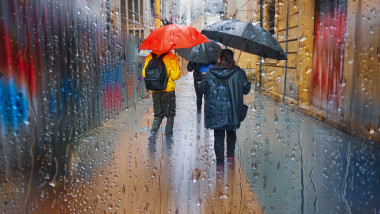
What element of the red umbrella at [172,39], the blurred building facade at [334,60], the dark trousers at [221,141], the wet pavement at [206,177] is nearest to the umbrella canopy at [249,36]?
the blurred building facade at [334,60]

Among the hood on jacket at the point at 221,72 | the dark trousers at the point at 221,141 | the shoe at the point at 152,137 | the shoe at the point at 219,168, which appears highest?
the hood on jacket at the point at 221,72

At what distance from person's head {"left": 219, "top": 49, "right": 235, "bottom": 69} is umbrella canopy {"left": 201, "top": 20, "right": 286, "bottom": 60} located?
7.5 inches

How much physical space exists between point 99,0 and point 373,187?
5.36 m

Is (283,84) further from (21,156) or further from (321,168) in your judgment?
(21,156)

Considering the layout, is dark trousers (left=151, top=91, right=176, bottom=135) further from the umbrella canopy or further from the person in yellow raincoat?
the umbrella canopy

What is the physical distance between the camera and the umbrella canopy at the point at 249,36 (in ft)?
12.1

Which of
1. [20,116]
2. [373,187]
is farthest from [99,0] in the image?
[373,187]

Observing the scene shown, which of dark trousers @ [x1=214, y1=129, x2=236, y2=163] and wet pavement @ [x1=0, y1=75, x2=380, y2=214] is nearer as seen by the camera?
wet pavement @ [x1=0, y1=75, x2=380, y2=214]

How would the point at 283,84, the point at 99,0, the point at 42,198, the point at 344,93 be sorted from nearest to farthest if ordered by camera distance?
the point at 42,198, the point at 344,93, the point at 99,0, the point at 283,84

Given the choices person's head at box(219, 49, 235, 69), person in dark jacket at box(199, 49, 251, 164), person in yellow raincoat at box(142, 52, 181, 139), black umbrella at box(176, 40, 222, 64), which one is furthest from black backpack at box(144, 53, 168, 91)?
person's head at box(219, 49, 235, 69)

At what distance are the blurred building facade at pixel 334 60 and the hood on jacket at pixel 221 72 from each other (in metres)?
1.03

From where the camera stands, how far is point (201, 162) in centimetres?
437

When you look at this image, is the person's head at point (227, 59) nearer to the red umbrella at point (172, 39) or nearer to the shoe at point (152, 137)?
the red umbrella at point (172, 39)

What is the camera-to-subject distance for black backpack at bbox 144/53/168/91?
16.9 ft
